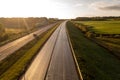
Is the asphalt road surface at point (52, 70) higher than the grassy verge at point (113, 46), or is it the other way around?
the asphalt road surface at point (52, 70)

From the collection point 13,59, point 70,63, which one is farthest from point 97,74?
point 13,59

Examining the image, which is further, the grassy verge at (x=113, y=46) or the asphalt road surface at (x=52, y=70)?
the grassy verge at (x=113, y=46)

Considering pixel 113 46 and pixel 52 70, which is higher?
pixel 52 70

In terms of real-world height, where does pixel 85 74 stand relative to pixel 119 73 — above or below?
above

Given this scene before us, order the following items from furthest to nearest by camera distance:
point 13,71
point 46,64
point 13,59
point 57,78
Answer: point 13,59 → point 46,64 → point 13,71 → point 57,78

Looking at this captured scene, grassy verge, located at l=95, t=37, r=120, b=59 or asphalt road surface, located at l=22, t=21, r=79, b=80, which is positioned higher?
asphalt road surface, located at l=22, t=21, r=79, b=80

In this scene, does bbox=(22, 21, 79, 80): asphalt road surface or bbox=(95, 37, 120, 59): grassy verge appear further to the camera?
bbox=(95, 37, 120, 59): grassy verge

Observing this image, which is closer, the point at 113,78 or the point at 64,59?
the point at 113,78

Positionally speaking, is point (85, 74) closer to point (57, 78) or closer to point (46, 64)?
point (57, 78)

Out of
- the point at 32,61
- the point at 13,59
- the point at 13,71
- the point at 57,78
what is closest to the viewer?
the point at 57,78

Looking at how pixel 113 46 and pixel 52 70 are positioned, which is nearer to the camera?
pixel 52 70
